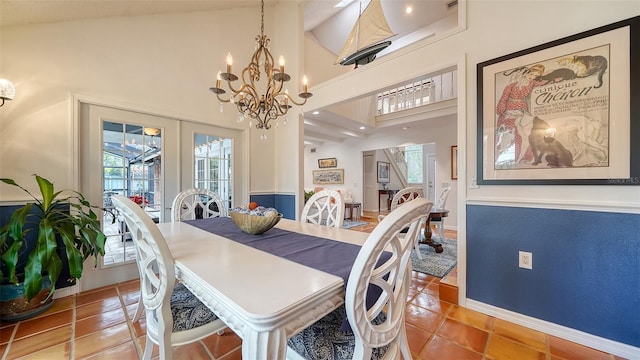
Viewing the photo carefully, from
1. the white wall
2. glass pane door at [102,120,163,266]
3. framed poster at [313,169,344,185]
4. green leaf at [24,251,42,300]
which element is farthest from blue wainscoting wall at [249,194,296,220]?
framed poster at [313,169,344,185]

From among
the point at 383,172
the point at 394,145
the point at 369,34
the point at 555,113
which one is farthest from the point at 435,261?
the point at 383,172

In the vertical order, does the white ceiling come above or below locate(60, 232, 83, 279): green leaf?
above

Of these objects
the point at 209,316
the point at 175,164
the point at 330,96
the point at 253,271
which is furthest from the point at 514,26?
the point at 175,164

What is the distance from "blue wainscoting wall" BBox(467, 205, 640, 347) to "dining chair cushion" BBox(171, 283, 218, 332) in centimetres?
201

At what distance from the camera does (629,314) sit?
141cm

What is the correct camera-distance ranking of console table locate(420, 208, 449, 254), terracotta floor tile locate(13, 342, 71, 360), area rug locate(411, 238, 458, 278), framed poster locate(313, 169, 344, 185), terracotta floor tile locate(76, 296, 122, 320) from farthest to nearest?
framed poster locate(313, 169, 344, 185) < console table locate(420, 208, 449, 254) < area rug locate(411, 238, 458, 278) < terracotta floor tile locate(76, 296, 122, 320) < terracotta floor tile locate(13, 342, 71, 360)

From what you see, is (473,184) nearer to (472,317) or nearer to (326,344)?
(472,317)

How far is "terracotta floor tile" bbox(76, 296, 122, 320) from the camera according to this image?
1.86 metres

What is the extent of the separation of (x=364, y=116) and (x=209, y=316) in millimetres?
4989

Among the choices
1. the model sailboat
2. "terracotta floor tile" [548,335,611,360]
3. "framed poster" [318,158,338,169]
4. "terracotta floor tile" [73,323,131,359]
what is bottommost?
"terracotta floor tile" [548,335,611,360]

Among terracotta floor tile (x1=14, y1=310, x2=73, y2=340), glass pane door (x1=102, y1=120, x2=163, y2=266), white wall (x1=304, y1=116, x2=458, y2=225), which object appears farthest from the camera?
white wall (x1=304, y1=116, x2=458, y2=225)

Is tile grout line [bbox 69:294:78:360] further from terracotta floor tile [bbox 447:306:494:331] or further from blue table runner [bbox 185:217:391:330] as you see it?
terracotta floor tile [bbox 447:306:494:331]

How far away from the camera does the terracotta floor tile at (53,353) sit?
1.40 meters

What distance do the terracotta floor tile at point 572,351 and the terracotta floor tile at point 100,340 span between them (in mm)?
2794
